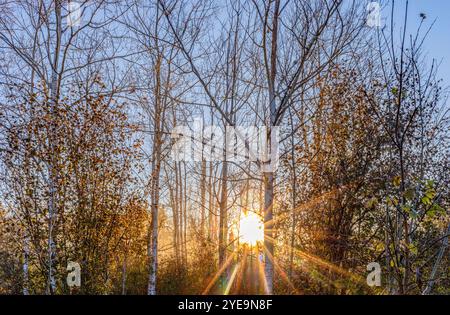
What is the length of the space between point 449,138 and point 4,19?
24.0ft

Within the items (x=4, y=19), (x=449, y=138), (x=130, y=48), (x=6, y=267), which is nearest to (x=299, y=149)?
(x=449, y=138)

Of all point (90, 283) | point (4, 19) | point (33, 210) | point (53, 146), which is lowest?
point (90, 283)

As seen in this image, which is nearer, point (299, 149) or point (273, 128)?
point (273, 128)

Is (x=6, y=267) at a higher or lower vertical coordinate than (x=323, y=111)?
lower

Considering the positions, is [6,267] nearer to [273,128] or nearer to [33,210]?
[33,210]

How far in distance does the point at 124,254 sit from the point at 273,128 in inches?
163

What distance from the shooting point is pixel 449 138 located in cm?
589

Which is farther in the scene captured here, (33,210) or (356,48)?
(356,48)
